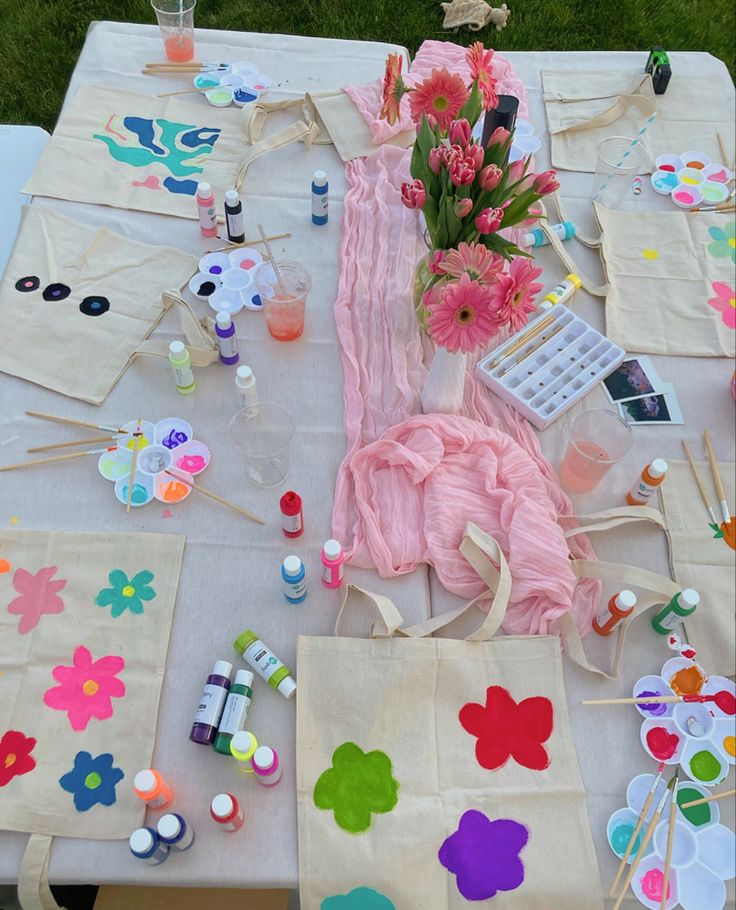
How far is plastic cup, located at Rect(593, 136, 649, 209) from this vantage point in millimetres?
1799

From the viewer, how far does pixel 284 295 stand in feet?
5.03

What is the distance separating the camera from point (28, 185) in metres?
1.75

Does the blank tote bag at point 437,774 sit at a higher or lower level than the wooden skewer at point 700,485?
lower

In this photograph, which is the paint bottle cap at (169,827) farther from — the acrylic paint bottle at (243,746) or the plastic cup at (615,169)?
the plastic cup at (615,169)

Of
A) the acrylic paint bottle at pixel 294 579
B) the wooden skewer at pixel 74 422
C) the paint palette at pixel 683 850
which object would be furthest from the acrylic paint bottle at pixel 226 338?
the paint palette at pixel 683 850

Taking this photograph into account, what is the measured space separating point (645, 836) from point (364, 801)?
42 cm

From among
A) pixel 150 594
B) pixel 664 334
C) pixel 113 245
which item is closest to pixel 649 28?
pixel 664 334

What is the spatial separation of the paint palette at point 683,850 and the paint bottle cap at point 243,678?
1.97ft

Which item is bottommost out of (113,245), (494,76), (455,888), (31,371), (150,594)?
(455,888)

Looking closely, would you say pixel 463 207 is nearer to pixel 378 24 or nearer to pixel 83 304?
pixel 83 304

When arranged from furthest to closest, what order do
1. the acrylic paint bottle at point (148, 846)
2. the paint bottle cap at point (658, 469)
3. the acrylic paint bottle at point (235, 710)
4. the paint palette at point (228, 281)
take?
1. the paint palette at point (228, 281)
2. the paint bottle cap at point (658, 469)
3. the acrylic paint bottle at point (235, 710)
4. the acrylic paint bottle at point (148, 846)

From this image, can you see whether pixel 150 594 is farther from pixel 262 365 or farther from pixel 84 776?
pixel 262 365

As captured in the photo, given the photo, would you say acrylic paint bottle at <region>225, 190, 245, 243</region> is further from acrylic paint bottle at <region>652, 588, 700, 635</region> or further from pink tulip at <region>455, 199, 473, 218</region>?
acrylic paint bottle at <region>652, 588, 700, 635</region>

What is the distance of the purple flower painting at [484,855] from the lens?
1010 mm
